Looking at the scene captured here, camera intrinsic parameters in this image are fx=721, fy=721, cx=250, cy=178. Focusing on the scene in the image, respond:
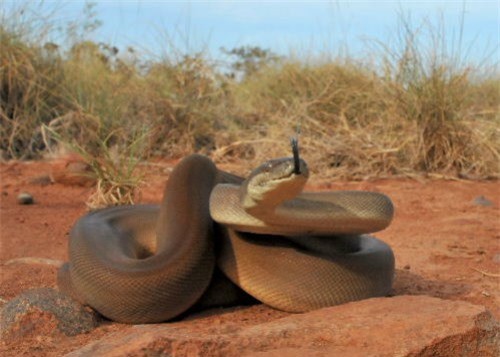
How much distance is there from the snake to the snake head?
13mm

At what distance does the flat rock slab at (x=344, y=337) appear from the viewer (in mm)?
2918

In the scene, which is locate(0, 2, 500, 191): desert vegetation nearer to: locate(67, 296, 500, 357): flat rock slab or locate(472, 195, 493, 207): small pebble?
Answer: locate(472, 195, 493, 207): small pebble

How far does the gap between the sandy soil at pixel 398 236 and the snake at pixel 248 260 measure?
0.56 ft

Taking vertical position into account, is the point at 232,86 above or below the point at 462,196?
above

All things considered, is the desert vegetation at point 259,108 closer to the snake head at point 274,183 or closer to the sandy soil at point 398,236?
the sandy soil at point 398,236

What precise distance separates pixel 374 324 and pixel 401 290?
1.58 m

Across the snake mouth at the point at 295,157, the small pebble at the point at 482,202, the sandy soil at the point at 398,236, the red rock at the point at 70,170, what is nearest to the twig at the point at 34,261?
the sandy soil at the point at 398,236

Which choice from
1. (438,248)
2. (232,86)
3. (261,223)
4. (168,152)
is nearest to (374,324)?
(261,223)

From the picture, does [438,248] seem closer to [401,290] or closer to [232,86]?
[401,290]

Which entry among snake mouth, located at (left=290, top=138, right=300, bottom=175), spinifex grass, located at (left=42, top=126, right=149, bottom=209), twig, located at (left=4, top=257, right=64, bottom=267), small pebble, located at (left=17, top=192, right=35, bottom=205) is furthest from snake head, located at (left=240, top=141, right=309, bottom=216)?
small pebble, located at (left=17, top=192, right=35, bottom=205)

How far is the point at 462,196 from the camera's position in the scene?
866 centimetres

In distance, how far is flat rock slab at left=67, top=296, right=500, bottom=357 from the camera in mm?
2918

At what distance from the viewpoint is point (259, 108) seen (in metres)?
13.2

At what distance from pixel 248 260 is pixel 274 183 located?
2.51 ft
